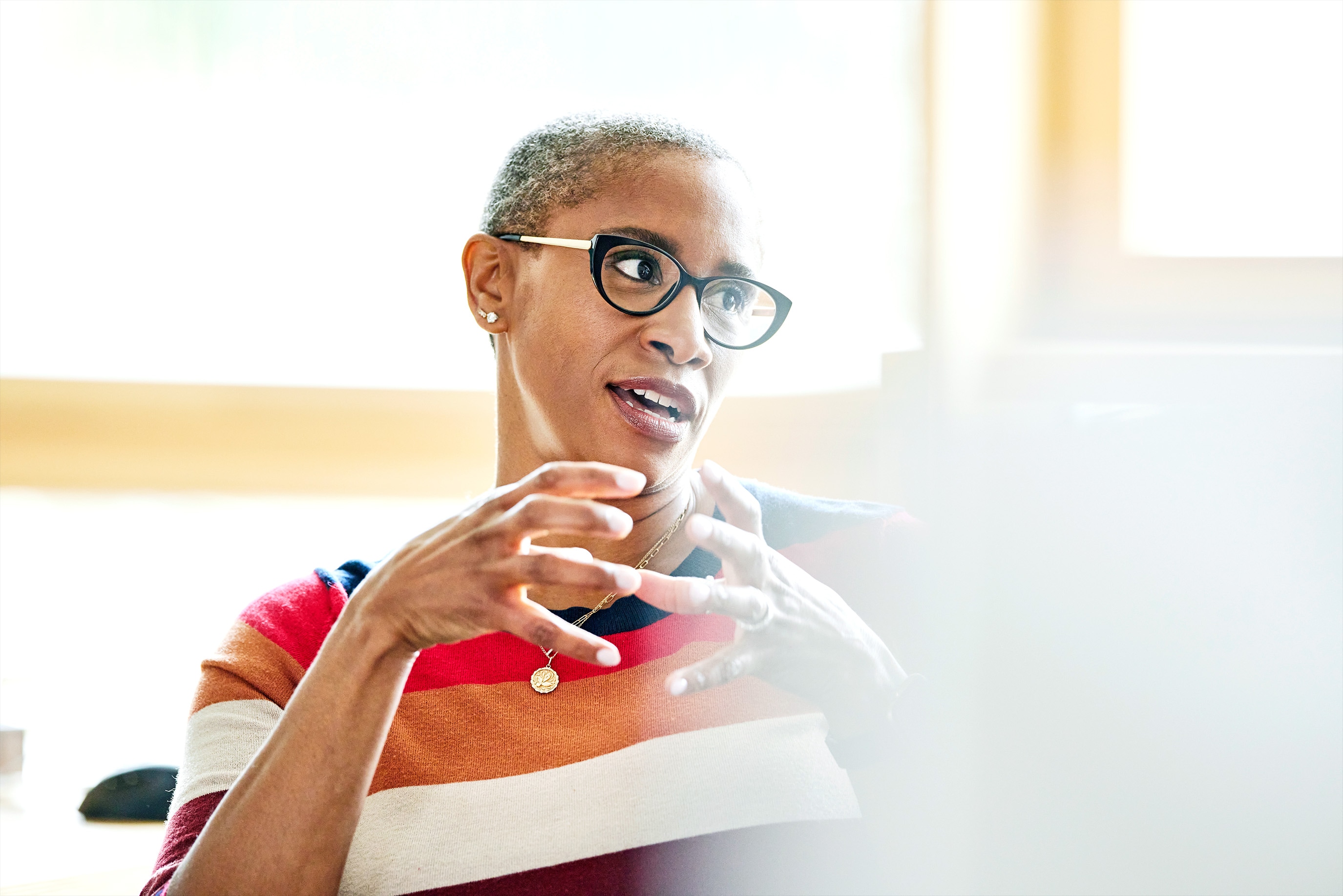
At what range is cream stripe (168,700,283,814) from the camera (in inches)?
43.0

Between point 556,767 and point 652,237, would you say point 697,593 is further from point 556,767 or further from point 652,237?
point 652,237

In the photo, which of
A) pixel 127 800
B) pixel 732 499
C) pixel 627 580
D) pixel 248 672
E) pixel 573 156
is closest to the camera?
pixel 627 580

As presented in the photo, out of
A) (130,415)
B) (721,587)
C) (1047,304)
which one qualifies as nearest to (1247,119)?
(1047,304)

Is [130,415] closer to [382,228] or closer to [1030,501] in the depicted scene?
[382,228]

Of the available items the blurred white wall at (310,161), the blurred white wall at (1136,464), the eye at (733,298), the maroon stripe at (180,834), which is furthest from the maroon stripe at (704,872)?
the blurred white wall at (310,161)

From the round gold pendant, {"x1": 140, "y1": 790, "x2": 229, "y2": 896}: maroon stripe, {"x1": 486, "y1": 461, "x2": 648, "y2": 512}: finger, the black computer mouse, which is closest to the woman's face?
the round gold pendant

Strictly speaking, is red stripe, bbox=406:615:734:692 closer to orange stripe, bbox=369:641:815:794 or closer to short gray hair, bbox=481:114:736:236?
orange stripe, bbox=369:641:815:794

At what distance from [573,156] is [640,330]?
24 cm

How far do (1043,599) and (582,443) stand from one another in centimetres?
54

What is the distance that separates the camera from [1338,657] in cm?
78

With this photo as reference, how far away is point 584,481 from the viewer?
825 millimetres

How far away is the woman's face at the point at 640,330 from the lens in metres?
1.17

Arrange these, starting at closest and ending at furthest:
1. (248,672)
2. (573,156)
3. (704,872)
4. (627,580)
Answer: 1. (627,580)
2. (704,872)
3. (248,672)
4. (573,156)

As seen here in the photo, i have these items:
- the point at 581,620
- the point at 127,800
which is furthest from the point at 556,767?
the point at 127,800
